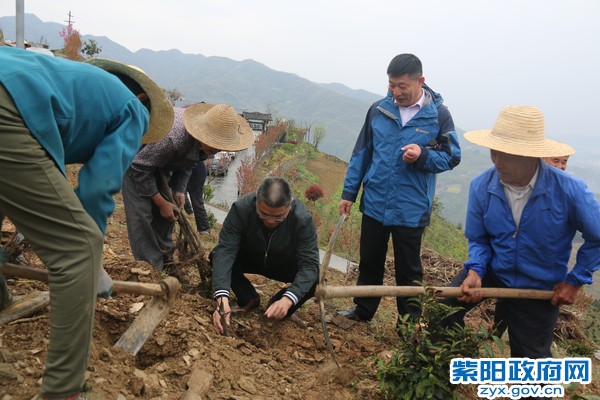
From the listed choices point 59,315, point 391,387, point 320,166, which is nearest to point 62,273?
point 59,315

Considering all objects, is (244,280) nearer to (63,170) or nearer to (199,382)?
(199,382)

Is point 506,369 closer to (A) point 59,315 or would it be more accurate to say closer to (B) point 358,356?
(B) point 358,356

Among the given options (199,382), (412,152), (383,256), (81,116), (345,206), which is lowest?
(199,382)

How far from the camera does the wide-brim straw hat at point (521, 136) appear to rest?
2.41m

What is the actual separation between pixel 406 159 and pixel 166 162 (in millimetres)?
1761

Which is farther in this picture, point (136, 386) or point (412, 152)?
point (412, 152)

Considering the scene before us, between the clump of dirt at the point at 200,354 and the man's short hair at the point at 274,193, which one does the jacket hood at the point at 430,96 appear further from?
the clump of dirt at the point at 200,354

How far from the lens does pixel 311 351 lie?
3182mm

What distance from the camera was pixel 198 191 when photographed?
17.9ft

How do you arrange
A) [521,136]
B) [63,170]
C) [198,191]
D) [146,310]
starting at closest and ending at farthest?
1. [63,170]
2. [521,136]
3. [146,310]
4. [198,191]

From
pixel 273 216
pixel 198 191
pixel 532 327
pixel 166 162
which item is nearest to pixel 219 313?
pixel 273 216

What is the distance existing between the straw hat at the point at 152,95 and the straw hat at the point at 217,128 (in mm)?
849

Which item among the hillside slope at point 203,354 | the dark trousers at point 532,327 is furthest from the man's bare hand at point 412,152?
the hillside slope at point 203,354

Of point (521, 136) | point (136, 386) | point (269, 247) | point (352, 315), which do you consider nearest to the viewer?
point (136, 386)
